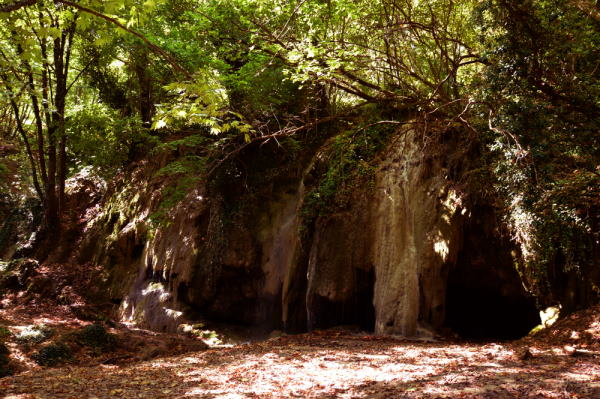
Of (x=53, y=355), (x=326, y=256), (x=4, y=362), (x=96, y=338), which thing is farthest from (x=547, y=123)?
(x=4, y=362)

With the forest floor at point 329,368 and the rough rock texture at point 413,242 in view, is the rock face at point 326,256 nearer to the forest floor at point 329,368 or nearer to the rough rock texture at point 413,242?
the rough rock texture at point 413,242

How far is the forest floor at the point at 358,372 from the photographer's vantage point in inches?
186

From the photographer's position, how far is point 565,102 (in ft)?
21.7

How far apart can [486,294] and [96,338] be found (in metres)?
8.67

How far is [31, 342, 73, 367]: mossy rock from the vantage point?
9.08 metres

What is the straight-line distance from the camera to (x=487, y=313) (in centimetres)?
1007

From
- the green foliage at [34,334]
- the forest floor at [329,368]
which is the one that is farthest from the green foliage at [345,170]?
the green foliage at [34,334]

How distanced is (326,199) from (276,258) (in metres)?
2.33

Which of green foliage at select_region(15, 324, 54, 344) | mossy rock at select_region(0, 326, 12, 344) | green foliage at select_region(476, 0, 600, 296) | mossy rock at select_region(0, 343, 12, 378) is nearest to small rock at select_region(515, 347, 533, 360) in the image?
green foliage at select_region(476, 0, 600, 296)

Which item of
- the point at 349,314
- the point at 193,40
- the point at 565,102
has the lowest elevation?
the point at 349,314

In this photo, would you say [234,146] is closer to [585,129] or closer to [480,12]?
[480,12]

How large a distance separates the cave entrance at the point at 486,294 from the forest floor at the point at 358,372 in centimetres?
181

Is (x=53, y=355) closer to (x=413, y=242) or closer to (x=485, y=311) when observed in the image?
(x=413, y=242)

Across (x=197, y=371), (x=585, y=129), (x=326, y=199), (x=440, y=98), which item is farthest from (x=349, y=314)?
(x=585, y=129)
